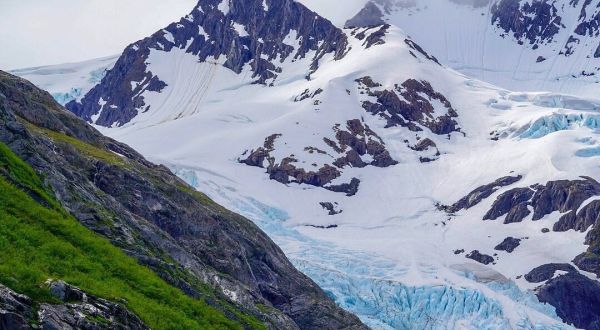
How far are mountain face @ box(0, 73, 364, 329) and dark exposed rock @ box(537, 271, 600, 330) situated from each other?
97.1 m

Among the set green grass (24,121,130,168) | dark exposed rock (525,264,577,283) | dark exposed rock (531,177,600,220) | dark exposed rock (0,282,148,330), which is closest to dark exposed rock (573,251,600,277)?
dark exposed rock (525,264,577,283)

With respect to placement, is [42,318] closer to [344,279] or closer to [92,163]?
[92,163]

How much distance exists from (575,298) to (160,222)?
12229cm

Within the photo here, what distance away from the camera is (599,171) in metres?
197

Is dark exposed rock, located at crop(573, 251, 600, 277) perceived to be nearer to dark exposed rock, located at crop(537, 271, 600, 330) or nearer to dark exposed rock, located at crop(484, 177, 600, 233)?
dark exposed rock, located at crop(537, 271, 600, 330)

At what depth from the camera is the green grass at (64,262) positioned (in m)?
27.1

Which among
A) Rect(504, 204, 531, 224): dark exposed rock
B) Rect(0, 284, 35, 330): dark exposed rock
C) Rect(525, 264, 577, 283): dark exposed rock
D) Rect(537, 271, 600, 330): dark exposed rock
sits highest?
Rect(0, 284, 35, 330): dark exposed rock

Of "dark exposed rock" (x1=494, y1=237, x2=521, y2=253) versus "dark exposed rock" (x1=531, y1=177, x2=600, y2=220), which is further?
"dark exposed rock" (x1=531, y1=177, x2=600, y2=220)

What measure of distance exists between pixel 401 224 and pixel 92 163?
136 metres


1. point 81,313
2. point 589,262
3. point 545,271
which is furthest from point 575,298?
point 81,313

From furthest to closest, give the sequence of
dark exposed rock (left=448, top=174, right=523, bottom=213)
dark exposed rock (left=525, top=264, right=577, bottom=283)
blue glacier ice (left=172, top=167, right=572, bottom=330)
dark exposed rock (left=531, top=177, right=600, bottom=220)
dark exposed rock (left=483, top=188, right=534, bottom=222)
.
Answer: dark exposed rock (left=448, top=174, right=523, bottom=213) → dark exposed rock (left=483, top=188, right=534, bottom=222) → dark exposed rock (left=531, top=177, right=600, bottom=220) → dark exposed rock (left=525, top=264, right=577, bottom=283) → blue glacier ice (left=172, top=167, right=572, bottom=330)

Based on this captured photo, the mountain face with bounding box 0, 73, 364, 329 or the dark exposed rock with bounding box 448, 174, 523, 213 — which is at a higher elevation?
the mountain face with bounding box 0, 73, 364, 329

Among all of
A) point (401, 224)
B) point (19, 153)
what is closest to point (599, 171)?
point (401, 224)

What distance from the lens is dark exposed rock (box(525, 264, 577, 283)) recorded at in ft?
531
